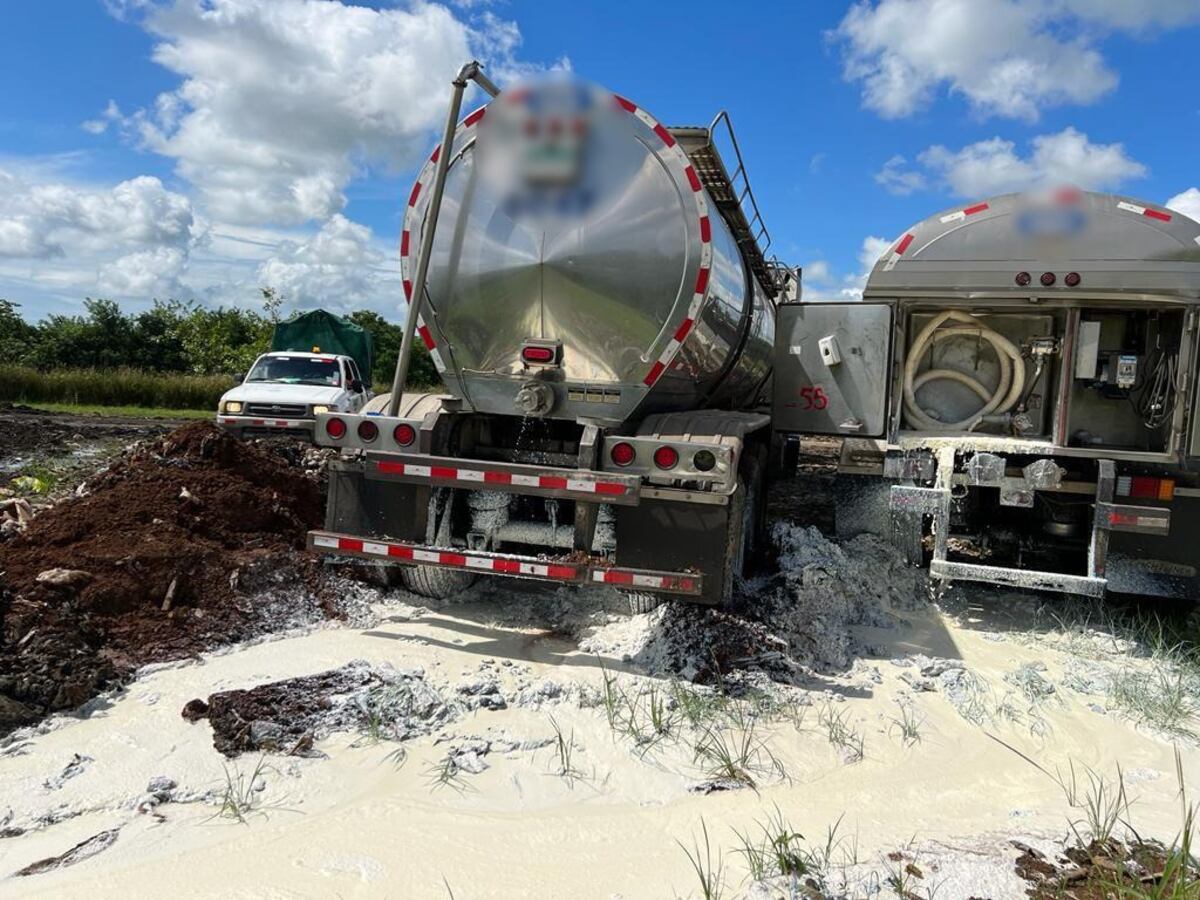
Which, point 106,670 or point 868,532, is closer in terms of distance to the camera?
point 106,670

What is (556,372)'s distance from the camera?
221 inches

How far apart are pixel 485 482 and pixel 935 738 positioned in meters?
2.91

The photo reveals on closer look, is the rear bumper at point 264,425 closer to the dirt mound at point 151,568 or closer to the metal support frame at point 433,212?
the dirt mound at point 151,568

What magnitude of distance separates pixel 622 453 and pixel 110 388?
2758cm

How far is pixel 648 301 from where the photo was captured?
5395mm

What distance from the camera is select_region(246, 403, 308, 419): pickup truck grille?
1298 cm

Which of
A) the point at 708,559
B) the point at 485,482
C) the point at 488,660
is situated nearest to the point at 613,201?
the point at 485,482

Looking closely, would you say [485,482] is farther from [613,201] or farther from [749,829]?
[749,829]

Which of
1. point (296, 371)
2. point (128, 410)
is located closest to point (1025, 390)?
point (296, 371)

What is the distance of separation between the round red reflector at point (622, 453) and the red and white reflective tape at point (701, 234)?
586 millimetres

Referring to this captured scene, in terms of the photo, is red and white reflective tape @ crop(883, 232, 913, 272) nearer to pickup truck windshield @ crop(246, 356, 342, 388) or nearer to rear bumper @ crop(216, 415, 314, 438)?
rear bumper @ crop(216, 415, 314, 438)

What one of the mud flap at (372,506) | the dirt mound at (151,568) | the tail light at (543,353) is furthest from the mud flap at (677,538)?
the dirt mound at (151,568)

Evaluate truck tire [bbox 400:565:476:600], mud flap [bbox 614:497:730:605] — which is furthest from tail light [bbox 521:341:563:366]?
truck tire [bbox 400:565:476:600]

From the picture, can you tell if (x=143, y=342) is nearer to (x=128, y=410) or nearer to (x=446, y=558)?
(x=128, y=410)
